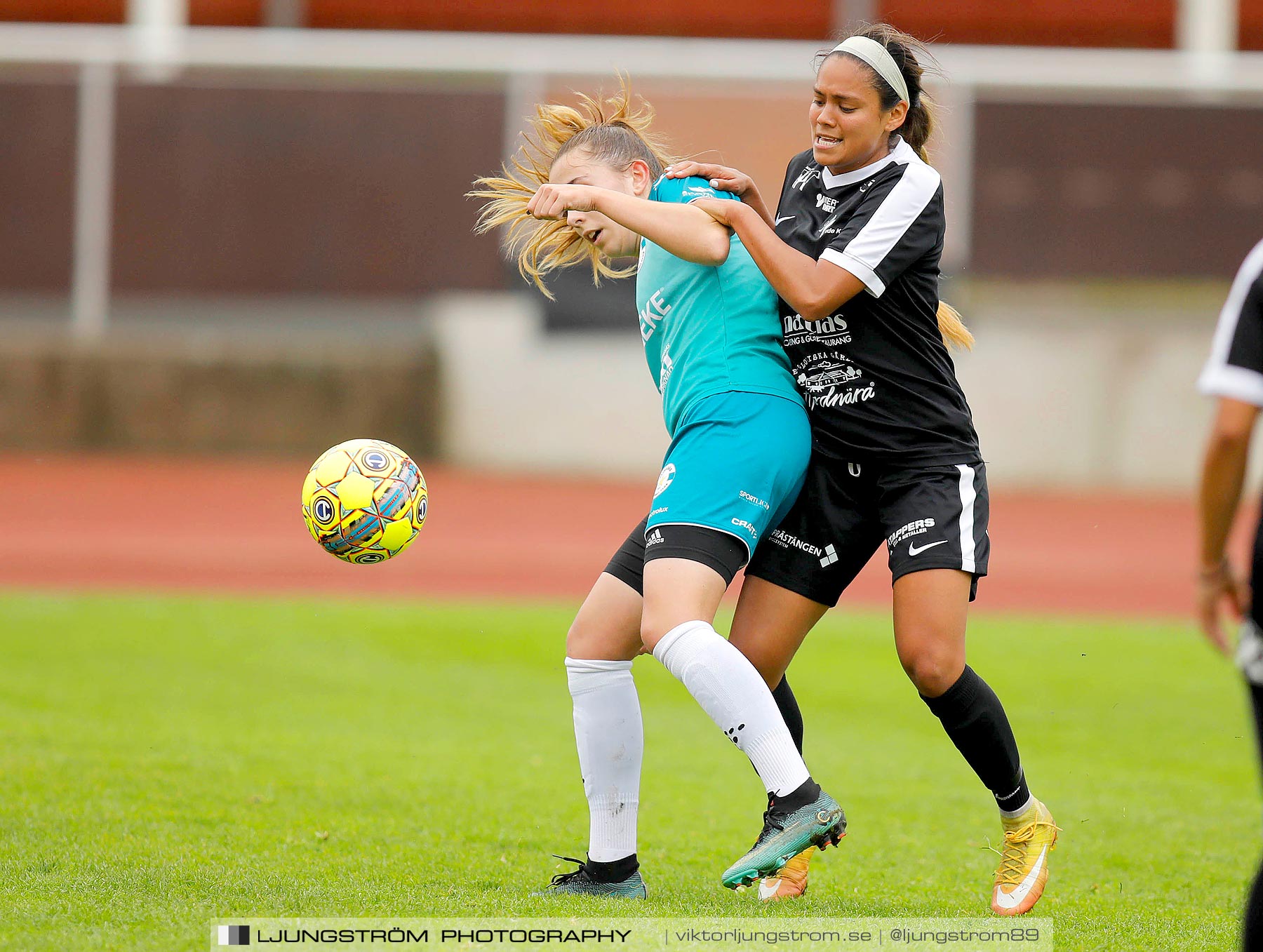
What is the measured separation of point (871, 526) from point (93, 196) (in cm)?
1833

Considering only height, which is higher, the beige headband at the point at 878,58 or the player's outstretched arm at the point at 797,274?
the beige headband at the point at 878,58

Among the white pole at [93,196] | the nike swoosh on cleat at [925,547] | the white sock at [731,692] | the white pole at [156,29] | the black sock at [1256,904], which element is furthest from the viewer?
the white pole at [156,29]

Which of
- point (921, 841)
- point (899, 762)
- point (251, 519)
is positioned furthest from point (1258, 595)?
point (251, 519)

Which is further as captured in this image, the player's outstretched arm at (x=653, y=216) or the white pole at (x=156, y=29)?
the white pole at (x=156, y=29)

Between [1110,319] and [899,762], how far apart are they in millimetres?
13483

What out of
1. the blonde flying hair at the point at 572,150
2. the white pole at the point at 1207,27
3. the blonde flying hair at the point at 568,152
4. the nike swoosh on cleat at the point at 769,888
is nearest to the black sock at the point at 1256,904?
the nike swoosh on cleat at the point at 769,888

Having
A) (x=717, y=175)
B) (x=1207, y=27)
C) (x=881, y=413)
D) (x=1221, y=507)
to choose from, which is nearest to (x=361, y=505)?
(x=717, y=175)

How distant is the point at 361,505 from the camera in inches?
177

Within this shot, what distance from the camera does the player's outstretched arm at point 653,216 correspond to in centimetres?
400

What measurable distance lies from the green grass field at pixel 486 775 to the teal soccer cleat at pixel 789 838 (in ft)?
1.33

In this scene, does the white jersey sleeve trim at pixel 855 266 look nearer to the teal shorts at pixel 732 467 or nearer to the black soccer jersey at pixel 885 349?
the black soccer jersey at pixel 885 349

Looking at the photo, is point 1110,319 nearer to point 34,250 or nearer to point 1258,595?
point 34,250

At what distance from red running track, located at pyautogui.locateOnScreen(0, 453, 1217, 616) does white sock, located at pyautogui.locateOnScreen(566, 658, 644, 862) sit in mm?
7490

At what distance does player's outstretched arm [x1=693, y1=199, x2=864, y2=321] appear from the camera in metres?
3.99
